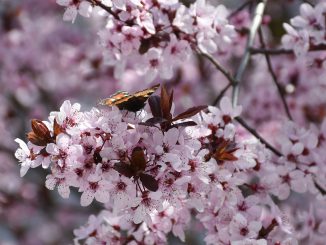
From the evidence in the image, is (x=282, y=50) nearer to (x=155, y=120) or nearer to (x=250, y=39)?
(x=250, y=39)

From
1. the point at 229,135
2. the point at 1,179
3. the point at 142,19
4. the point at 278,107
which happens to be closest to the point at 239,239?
the point at 229,135

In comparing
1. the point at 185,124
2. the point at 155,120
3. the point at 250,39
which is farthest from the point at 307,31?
the point at 155,120

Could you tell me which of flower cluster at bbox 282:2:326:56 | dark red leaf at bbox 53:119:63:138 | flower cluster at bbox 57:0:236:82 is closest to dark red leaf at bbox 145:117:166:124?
dark red leaf at bbox 53:119:63:138

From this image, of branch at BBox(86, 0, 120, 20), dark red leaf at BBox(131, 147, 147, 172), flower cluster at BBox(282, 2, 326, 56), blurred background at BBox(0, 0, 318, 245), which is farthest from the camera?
blurred background at BBox(0, 0, 318, 245)

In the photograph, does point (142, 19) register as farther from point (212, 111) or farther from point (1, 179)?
point (1, 179)

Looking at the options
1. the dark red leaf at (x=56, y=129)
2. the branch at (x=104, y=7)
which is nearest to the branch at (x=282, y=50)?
the branch at (x=104, y=7)

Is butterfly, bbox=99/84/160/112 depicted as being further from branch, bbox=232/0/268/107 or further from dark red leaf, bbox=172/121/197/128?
branch, bbox=232/0/268/107
